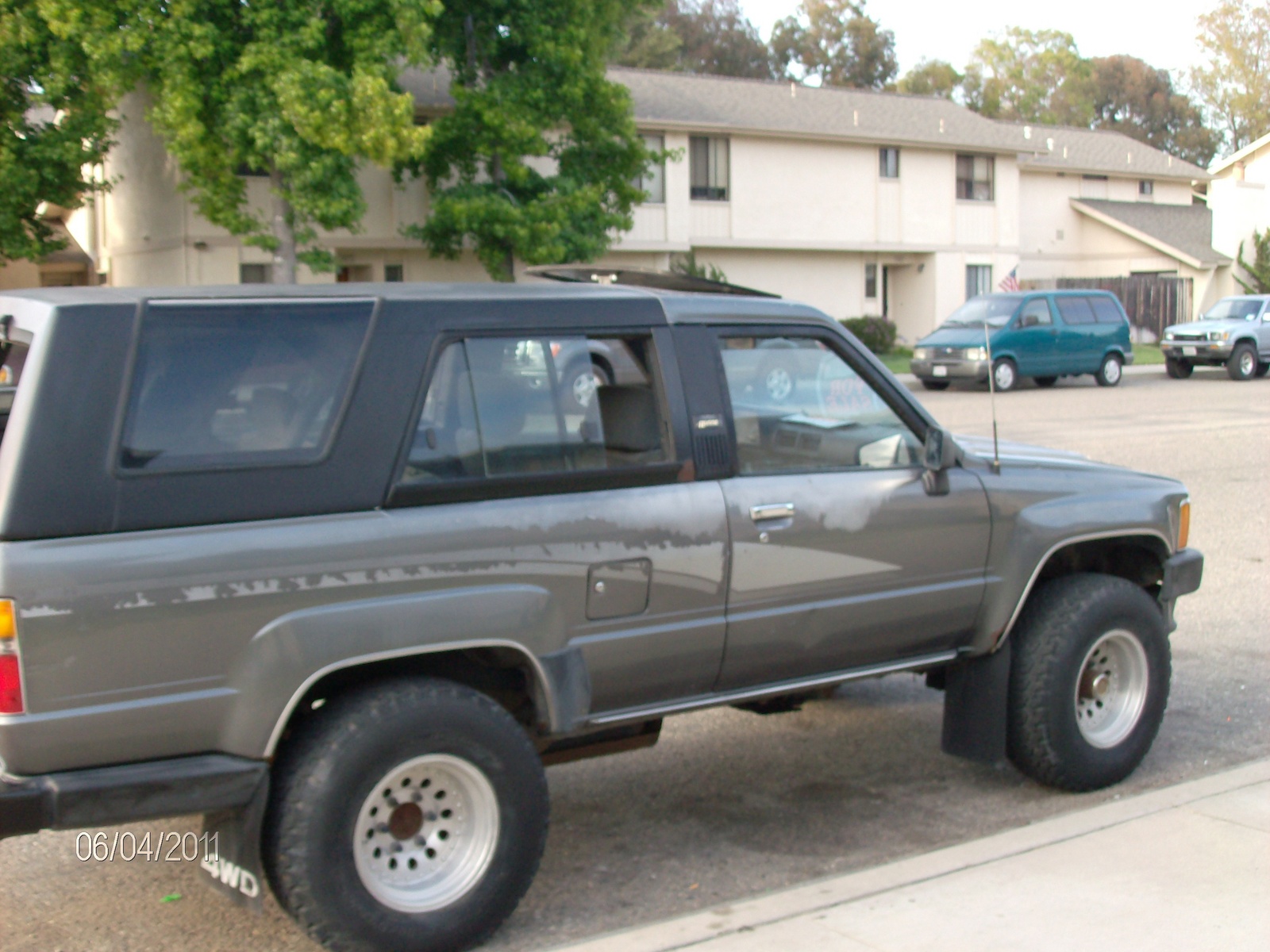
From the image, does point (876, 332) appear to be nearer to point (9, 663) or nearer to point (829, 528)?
point (829, 528)

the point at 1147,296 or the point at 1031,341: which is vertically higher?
the point at 1147,296

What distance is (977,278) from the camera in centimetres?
3941

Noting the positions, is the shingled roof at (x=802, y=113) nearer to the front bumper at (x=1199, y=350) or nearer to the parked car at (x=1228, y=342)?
the parked car at (x=1228, y=342)

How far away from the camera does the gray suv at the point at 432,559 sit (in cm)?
342

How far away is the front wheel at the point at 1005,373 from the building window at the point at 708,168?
36.5ft

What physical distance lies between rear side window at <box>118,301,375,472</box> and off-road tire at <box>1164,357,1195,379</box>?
2837cm

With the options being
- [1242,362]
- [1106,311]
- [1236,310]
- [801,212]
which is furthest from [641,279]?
[801,212]

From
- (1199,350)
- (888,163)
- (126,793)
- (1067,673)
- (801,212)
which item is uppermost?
(888,163)

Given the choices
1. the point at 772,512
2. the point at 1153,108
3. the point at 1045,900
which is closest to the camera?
the point at 1045,900

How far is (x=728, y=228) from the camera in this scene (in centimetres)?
3438

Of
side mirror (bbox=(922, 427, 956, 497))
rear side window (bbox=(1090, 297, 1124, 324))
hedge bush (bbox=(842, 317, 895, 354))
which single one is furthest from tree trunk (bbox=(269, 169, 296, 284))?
side mirror (bbox=(922, 427, 956, 497))

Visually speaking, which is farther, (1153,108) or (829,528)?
(1153,108)

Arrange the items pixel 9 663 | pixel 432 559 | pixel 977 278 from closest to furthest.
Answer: pixel 9 663 < pixel 432 559 < pixel 977 278

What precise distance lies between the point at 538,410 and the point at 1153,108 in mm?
87255
